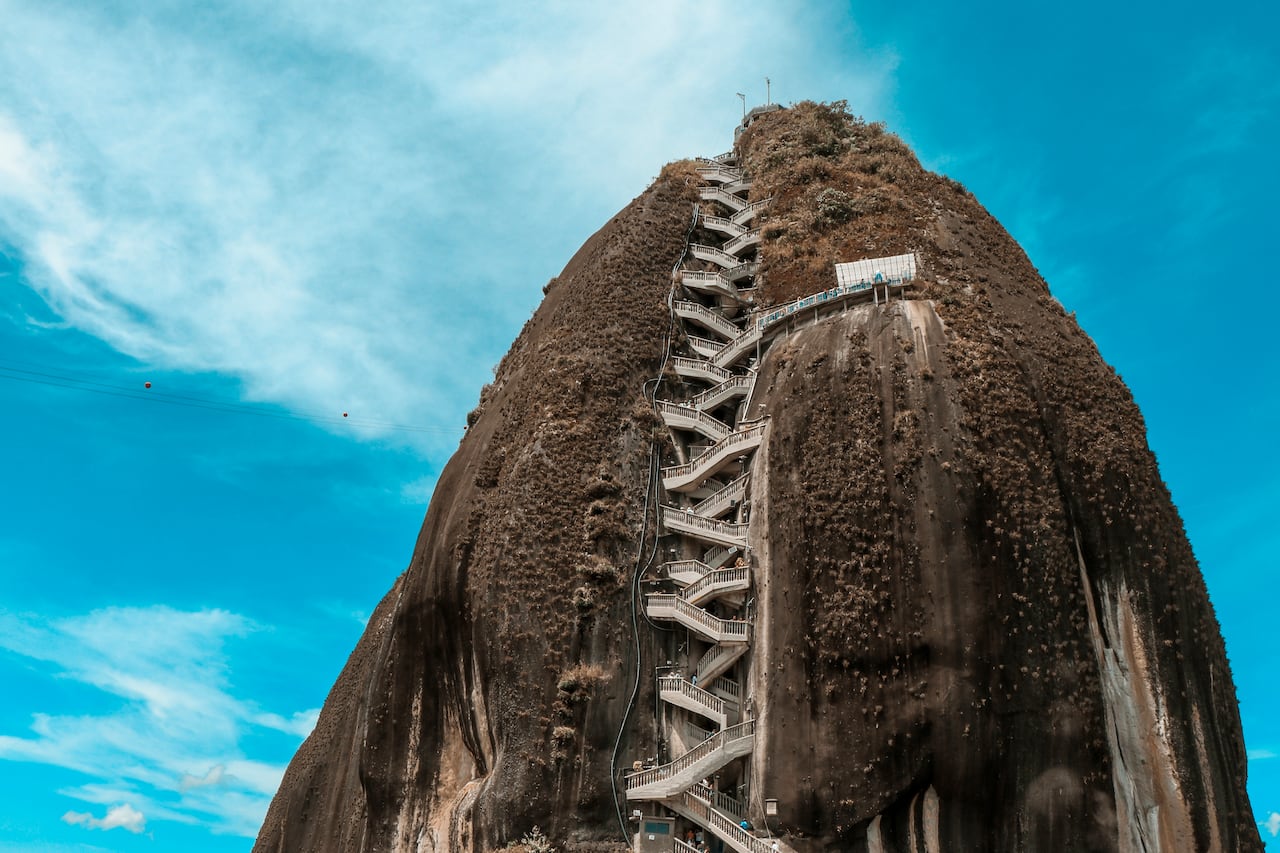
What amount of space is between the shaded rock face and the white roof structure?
38.5 inches

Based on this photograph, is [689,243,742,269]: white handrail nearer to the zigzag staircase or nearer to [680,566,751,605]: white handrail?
the zigzag staircase

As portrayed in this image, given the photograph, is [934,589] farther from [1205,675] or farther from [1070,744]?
[1205,675]

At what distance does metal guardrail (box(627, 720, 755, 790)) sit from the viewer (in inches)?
1309

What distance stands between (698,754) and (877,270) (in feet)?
63.6

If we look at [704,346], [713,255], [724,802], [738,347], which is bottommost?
[724,802]

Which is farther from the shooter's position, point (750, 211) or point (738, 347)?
point (750, 211)

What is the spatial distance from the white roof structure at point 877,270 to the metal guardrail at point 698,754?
17.2m

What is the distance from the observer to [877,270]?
41.2 meters

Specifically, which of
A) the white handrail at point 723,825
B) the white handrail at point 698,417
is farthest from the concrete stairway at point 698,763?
the white handrail at point 698,417

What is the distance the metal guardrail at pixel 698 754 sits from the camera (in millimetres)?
33250

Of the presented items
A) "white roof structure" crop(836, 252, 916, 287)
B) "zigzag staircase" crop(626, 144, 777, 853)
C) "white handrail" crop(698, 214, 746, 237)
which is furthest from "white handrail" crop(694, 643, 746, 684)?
"white handrail" crop(698, 214, 746, 237)

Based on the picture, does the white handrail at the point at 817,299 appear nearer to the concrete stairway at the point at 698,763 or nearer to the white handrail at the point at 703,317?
the white handrail at the point at 703,317

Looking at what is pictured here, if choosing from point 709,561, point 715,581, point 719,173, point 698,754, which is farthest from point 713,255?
point 698,754

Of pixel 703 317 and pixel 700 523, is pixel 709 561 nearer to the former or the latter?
pixel 700 523
